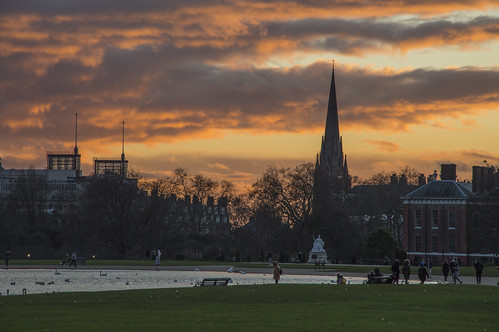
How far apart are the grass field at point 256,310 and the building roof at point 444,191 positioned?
71.4m

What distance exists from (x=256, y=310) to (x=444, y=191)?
8802 cm

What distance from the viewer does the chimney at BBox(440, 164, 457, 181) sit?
119 meters

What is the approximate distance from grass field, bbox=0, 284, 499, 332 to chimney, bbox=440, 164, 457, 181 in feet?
254

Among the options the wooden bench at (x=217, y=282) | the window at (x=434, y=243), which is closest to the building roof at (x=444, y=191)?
the window at (x=434, y=243)

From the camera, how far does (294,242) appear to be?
113 m

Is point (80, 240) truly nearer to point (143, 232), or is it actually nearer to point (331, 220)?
point (143, 232)

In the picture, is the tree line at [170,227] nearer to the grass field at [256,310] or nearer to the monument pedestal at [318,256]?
the monument pedestal at [318,256]

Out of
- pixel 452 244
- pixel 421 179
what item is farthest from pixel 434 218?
pixel 421 179

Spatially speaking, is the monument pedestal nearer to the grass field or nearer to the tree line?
the tree line

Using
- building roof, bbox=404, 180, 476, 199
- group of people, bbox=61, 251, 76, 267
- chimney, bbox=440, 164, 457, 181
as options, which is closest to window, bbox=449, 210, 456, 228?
building roof, bbox=404, 180, 476, 199

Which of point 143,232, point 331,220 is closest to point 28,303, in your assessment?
point 331,220

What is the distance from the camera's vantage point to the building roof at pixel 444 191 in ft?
372

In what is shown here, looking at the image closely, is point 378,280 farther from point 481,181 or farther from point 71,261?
point 481,181

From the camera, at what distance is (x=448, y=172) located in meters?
120
